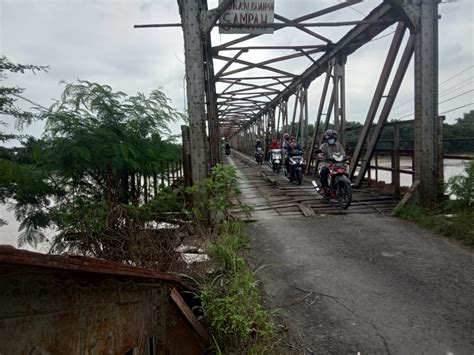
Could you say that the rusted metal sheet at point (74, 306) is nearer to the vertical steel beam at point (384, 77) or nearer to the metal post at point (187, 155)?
the metal post at point (187, 155)

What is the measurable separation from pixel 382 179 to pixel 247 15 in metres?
5.41

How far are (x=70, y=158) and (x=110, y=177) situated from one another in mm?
524

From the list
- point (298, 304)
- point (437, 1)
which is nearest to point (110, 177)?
point (298, 304)

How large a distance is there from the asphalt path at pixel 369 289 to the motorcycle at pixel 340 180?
149 centimetres

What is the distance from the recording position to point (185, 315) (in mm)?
2232

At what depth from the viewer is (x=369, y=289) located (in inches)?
116

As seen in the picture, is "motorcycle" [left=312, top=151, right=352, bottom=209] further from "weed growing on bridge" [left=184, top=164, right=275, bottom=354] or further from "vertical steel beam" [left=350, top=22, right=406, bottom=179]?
"weed growing on bridge" [left=184, top=164, right=275, bottom=354]

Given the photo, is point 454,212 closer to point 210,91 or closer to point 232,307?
point 232,307

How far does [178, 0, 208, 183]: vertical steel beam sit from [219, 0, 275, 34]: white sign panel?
2.91 ft

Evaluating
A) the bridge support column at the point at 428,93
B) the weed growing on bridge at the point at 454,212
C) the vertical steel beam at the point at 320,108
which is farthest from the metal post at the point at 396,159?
the vertical steel beam at the point at 320,108

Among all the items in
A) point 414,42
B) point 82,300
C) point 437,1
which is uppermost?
point 437,1

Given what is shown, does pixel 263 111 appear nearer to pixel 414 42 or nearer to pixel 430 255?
→ pixel 414 42

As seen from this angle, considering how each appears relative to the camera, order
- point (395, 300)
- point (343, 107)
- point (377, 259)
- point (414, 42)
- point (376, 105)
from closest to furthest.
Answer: point (395, 300) → point (377, 259) → point (414, 42) → point (376, 105) → point (343, 107)

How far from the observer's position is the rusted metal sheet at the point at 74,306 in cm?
92
